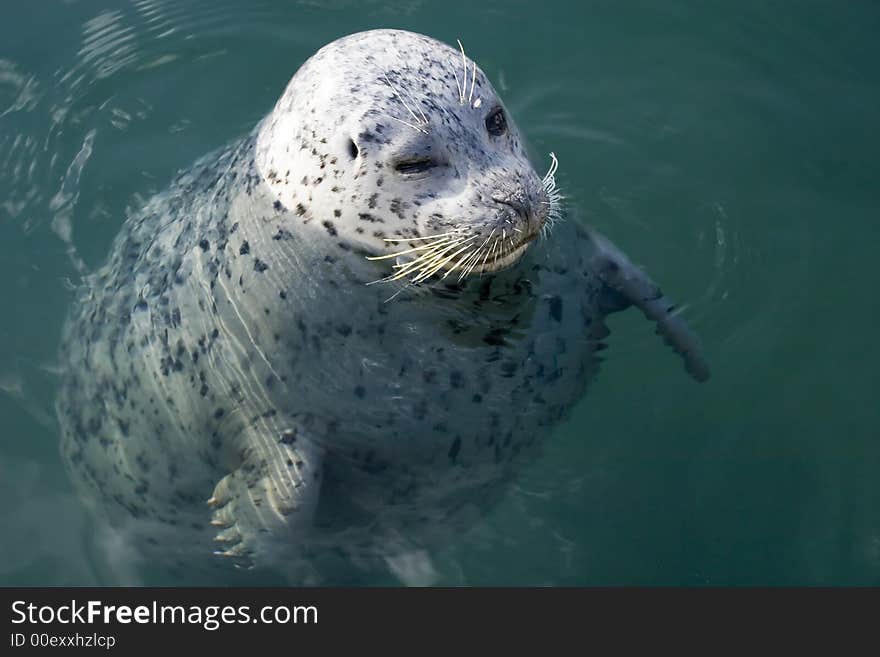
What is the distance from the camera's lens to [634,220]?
19.3 feet

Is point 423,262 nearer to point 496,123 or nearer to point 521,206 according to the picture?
point 521,206

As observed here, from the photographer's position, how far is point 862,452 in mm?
5180

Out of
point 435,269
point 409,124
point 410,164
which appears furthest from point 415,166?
point 435,269

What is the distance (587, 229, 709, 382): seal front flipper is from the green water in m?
0.43

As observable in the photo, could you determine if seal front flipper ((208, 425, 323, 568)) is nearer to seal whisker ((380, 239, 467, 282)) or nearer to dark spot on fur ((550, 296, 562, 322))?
seal whisker ((380, 239, 467, 282))

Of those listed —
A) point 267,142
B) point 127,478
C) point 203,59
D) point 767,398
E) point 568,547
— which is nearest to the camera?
point 267,142

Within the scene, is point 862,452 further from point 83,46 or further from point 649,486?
point 83,46

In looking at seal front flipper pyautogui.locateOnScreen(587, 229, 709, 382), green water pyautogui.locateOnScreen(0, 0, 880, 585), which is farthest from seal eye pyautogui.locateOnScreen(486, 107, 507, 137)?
green water pyautogui.locateOnScreen(0, 0, 880, 585)

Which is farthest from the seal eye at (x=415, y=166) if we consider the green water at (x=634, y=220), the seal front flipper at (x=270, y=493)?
the green water at (x=634, y=220)

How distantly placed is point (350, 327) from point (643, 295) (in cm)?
134

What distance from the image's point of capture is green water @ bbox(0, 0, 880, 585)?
505 centimetres

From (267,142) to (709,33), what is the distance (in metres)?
3.65

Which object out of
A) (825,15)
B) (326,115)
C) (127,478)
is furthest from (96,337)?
(825,15)

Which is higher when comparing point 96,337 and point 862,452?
point 96,337
